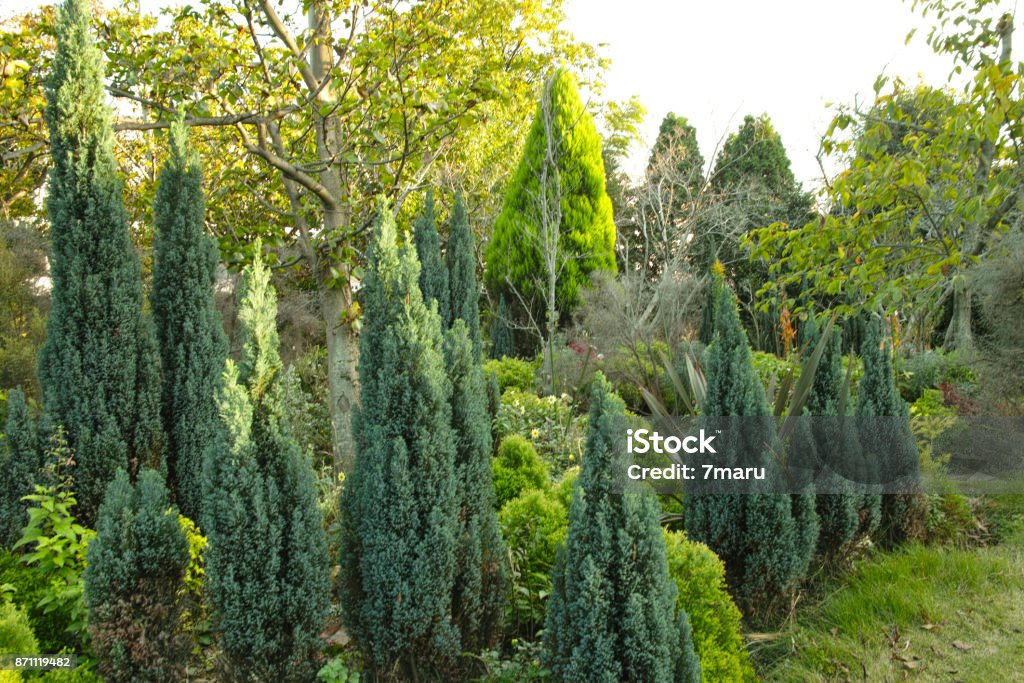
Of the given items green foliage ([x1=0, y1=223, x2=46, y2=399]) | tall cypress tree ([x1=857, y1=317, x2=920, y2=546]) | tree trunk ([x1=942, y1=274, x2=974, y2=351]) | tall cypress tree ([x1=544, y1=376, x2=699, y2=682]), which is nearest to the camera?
tall cypress tree ([x1=544, y1=376, x2=699, y2=682])

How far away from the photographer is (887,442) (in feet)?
17.5

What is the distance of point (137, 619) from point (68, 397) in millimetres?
2060

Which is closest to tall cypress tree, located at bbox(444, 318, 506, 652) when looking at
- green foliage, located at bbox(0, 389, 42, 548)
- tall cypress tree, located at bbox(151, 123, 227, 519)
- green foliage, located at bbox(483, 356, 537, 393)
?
tall cypress tree, located at bbox(151, 123, 227, 519)

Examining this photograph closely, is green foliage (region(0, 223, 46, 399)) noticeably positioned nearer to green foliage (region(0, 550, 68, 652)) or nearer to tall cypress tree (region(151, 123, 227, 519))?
tall cypress tree (region(151, 123, 227, 519))

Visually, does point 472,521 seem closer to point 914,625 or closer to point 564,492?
point 564,492

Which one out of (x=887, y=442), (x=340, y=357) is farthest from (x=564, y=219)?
(x=887, y=442)

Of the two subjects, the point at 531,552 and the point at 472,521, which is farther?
the point at 531,552

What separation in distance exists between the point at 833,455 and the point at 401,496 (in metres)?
3.27

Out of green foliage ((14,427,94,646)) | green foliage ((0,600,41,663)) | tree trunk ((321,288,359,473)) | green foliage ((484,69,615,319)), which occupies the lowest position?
green foliage ((0,600,41,663))

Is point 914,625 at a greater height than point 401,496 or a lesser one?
lesser

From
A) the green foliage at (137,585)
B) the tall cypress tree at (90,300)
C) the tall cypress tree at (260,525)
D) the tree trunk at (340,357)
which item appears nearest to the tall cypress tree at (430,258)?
the tree trunk at (340,357)

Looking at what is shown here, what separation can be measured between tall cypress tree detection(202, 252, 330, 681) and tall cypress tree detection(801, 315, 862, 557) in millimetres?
3242

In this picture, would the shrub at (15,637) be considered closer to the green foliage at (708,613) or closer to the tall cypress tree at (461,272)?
the green foliage at (708,613)

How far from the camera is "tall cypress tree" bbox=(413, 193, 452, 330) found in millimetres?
5598
